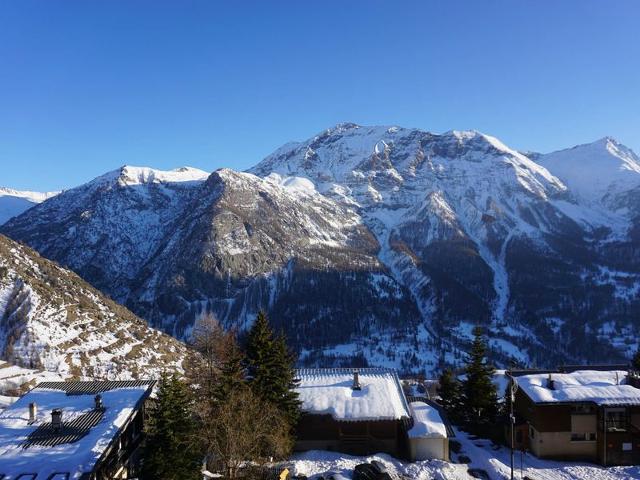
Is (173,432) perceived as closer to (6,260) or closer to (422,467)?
(422,467)

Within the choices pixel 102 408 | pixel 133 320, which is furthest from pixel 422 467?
pixel 133 320

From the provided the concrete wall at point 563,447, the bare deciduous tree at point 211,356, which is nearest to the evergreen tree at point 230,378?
the bare deciduous tree at point 211,356

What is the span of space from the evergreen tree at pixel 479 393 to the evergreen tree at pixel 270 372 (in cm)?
1722

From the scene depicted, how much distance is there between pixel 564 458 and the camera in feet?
140

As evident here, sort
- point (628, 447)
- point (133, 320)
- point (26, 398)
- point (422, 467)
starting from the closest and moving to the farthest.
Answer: point (26, 398), point (422, 467), point (628, 447), point (133, 320)

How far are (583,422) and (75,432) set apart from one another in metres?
38.6

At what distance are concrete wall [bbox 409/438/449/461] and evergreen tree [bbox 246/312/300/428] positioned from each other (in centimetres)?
953

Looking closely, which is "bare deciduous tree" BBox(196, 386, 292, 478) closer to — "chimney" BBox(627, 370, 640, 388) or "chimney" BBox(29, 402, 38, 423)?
"chimney" BBox(29, 402, 38, 423)

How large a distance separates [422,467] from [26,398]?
28.5m

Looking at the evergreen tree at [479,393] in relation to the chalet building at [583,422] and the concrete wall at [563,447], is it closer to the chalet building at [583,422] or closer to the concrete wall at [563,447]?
the chalet building at [583,422]

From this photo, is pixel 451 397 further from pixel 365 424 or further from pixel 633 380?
pixel 633 380

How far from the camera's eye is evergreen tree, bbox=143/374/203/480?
29078 mm

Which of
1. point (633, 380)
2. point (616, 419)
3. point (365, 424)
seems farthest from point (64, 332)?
point (633, 380)

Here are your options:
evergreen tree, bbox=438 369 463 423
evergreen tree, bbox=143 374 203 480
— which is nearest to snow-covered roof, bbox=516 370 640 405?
evergreen tree, bbox=438 369 463 423
